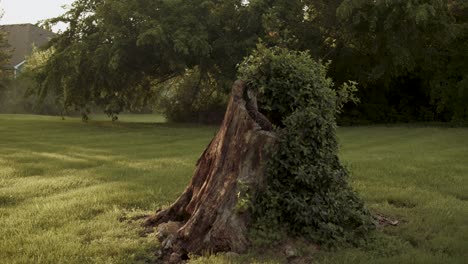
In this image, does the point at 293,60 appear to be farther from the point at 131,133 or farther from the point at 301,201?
the point at 131,133

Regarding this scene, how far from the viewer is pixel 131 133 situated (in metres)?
21.7

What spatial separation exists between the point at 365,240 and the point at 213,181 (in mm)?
2001

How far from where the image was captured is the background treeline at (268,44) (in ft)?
75.9

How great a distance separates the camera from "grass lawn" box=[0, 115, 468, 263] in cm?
554

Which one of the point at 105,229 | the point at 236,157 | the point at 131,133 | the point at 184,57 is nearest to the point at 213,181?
the point at 236,157

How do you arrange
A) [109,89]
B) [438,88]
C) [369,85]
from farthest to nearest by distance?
[369,85] < [109,89] < [438,88]

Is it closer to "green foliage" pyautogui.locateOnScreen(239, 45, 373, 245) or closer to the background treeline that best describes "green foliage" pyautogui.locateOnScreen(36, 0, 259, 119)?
the background treeline

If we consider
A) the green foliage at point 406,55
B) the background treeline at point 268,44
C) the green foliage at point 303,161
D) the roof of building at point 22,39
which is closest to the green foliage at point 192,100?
the background treeline at point 268,44

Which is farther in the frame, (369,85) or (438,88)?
(369,85)

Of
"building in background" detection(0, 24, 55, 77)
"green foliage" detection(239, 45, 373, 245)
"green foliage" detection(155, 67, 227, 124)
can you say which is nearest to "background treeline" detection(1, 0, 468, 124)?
"green foliage" detection(155, 67, 227, 124)

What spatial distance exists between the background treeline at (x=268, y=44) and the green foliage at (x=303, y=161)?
16.2 meters

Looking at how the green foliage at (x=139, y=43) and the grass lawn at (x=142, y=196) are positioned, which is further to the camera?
the green foliage at (x=139, y=43)

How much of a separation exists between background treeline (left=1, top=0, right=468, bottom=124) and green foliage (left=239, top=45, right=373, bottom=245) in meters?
16.2

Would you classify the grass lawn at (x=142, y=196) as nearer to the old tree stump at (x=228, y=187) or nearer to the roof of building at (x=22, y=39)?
the old tree stump at (x=228, y=187)
